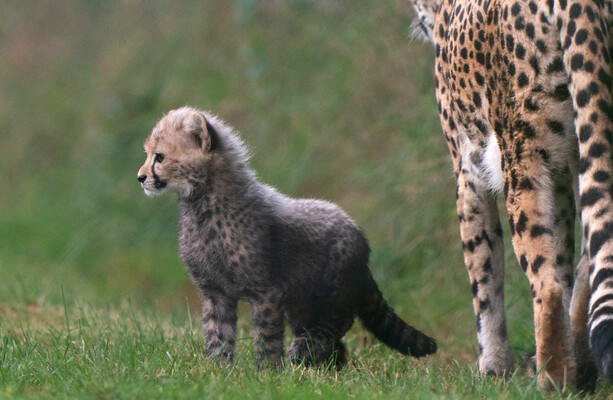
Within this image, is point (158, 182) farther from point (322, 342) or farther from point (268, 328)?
point (322, 342)

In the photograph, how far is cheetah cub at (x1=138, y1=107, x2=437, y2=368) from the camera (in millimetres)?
4352

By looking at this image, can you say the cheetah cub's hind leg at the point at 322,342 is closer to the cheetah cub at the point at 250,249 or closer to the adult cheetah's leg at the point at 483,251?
the cheetah cub at the point at 250,249

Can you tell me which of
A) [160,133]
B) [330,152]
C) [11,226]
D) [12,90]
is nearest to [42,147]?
[12,90]

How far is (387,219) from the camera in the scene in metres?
7.54

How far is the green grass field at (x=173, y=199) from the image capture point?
13.2ft

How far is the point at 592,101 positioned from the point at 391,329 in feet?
5.33

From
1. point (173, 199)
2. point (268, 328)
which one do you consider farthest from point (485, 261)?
point (173, 199)

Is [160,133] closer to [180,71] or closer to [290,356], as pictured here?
[290,356]

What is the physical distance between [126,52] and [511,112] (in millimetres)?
9460

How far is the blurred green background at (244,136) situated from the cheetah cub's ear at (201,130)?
202 centimetres

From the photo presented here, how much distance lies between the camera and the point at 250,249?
4.34 m

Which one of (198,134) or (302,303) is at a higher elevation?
(198,134)

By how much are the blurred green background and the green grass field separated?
0.08 feet

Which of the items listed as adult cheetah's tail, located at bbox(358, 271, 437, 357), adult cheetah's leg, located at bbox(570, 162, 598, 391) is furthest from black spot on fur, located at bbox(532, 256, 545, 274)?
adult cheetah's tail, located at bbox(358, 271, 437, 357)
